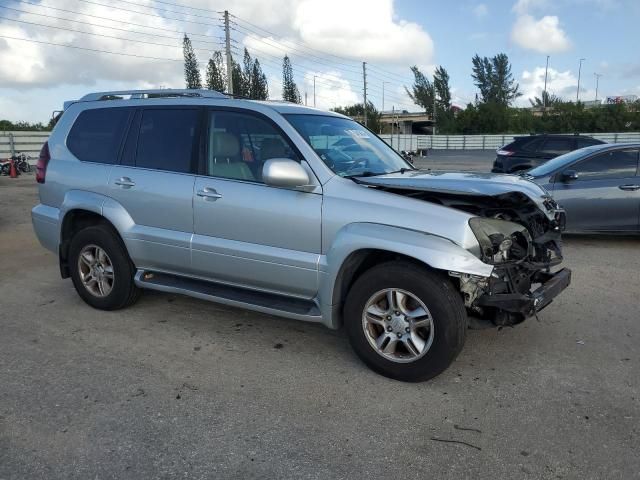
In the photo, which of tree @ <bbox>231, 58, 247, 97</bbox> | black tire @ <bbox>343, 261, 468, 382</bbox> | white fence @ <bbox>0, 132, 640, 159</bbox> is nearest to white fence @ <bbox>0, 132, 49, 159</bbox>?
white fence @ <bbox>0, 132, 640, 159</bbox>

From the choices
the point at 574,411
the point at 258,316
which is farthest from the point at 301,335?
the point at 574,411

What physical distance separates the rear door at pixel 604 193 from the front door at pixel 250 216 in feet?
17.4

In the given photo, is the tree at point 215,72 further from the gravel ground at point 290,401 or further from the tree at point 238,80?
the gravel ground at point 290,401

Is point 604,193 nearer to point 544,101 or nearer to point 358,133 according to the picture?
point 358,133

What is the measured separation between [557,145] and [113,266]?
492 inches

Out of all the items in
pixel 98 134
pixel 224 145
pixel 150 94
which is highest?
pixel 150 94

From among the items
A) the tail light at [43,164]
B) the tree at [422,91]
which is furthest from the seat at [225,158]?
the tree at [422,91]

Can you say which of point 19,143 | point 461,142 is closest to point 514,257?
point 19,143

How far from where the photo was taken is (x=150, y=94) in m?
Result: 4.98

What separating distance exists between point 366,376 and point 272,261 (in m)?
1.05

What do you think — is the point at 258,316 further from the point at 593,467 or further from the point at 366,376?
the point at 593,467

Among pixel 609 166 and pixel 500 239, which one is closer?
pixel 500 239

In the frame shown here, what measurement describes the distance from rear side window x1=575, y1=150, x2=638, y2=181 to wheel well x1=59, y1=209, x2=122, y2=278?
21.4 feet

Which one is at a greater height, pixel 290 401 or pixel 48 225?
pixel 48 225
